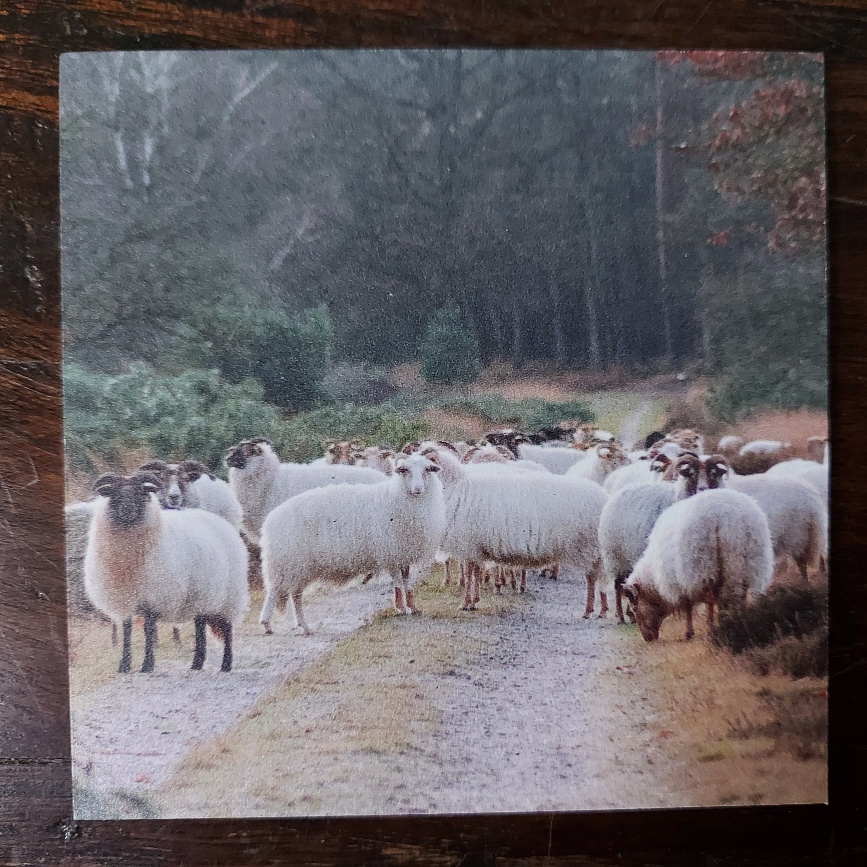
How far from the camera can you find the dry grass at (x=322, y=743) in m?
1.22

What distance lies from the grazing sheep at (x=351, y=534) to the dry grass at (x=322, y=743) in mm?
118

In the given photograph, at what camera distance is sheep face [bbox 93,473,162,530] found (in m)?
1.22

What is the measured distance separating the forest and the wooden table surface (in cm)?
5

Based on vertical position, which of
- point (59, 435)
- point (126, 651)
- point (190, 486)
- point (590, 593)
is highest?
point (59, 435)

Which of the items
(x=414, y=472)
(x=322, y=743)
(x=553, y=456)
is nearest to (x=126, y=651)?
(x=322, y=743)

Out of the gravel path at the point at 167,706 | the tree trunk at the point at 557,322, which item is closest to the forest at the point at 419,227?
the tree trunk at the point at 557,322

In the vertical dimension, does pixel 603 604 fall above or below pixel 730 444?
below

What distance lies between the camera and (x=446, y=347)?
124 centimetres

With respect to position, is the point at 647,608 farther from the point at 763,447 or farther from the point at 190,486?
the point at 190,486

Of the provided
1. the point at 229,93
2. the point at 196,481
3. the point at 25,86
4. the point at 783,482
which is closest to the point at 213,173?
the point at 229,93

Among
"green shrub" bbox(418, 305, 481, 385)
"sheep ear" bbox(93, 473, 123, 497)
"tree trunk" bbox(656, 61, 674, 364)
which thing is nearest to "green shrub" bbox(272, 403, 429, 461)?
"green shrub" bbox(418, 305, 481, 385)

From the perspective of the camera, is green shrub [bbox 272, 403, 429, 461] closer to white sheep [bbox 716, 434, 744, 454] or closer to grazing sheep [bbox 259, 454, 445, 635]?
grazing sheep [bbox 259, 454, 445, 635]

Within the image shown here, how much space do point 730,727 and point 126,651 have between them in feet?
4.11

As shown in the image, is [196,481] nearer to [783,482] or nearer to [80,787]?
[80,787]
